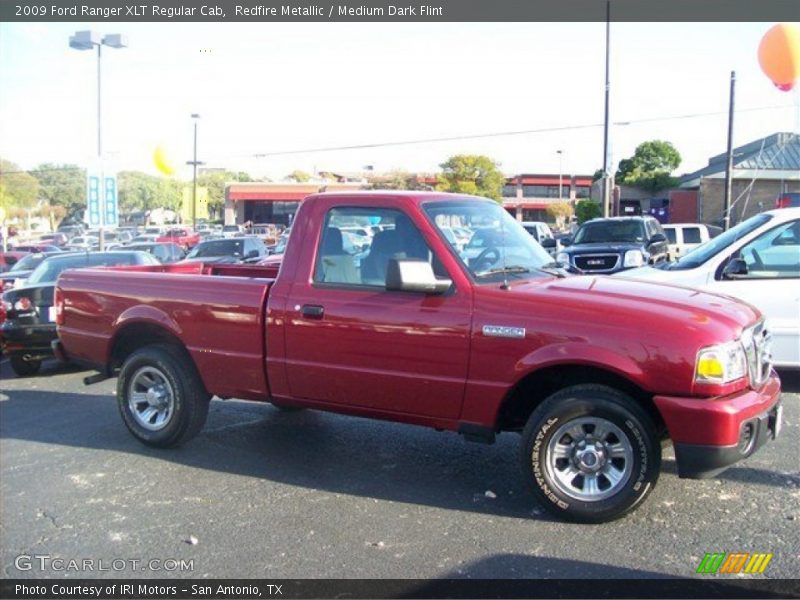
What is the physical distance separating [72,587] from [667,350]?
3.32 metres

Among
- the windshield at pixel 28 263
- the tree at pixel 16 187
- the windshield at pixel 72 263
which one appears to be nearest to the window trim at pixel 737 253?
the windshield at pixel 72 263

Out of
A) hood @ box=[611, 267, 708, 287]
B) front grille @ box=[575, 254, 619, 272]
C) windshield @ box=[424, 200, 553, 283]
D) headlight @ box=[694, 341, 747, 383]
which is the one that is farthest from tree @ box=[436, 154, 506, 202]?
headlight @ box=[694, 341, 747, 383]

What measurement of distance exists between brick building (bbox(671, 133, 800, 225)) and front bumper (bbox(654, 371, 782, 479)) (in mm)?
26255

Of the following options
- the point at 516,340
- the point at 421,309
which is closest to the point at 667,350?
the point at 516,340

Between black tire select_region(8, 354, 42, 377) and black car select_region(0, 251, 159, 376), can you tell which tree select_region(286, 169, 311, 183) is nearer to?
black tire select_region(8, 354, 42, 377)

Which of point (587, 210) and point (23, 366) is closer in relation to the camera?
point (23, 366)

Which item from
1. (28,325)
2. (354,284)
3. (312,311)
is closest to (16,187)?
(28,325)

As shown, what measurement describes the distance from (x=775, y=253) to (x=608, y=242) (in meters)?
7.86

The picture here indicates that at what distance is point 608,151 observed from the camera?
21.0m

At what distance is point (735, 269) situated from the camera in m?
7.09

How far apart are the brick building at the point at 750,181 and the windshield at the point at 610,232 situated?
48.4 feet

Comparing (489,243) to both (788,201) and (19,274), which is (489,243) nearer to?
(19,274)

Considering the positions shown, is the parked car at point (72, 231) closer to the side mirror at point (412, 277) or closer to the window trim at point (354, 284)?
the window trim at point (354, 284)

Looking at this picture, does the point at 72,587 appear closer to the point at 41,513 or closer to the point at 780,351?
the point at 41,513
